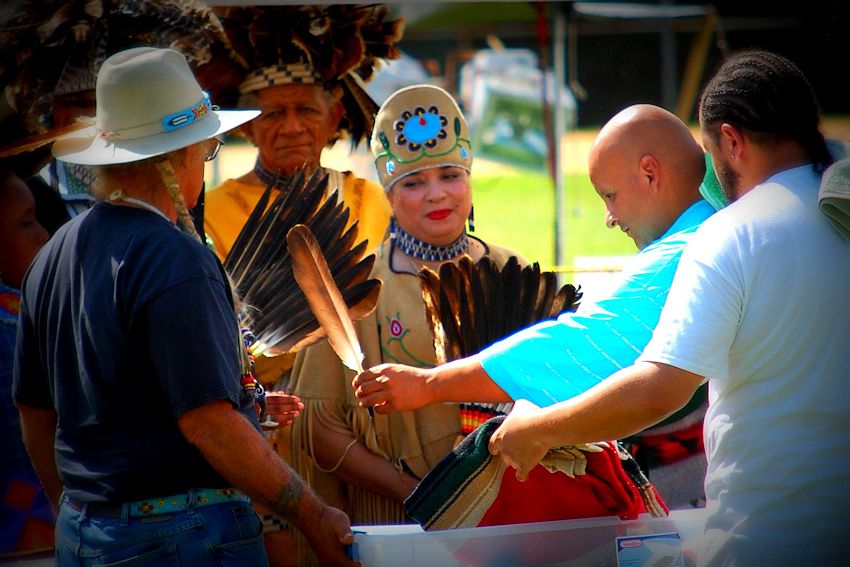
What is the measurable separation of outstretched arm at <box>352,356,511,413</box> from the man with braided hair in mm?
363

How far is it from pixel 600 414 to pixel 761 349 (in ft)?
0.97

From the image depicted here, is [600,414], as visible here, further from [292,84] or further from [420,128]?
[292,84]

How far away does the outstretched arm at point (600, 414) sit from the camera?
1.81 m

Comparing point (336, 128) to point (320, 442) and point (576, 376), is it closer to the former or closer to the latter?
point (320, 442)

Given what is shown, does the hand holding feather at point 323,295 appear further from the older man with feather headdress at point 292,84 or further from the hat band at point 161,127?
the older man with feather headdress at point 292,84

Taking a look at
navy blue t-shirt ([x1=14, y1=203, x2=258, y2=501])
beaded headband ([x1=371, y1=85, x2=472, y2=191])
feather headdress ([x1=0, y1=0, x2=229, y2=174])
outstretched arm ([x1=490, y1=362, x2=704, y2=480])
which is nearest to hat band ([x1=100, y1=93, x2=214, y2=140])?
navy blue t-shirt ([x1=14, y1=203, x2=258, y2=501])

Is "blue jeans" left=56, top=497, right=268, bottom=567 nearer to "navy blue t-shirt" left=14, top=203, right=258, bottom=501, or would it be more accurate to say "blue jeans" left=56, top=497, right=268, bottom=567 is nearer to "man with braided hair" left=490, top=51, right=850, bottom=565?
"navy blue t-shirt" left=14, top=203, right=258, bottom=501

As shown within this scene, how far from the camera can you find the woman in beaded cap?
9.66 feet

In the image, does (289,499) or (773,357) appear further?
(289,499)

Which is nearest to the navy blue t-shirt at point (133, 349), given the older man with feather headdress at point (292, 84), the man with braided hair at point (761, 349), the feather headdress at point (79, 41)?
the man with braided hair at point (761, 349)

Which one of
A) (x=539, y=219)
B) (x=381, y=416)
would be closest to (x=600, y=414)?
(x=381, y=416)

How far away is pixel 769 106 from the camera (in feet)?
6.23

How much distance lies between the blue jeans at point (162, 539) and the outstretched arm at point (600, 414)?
0.54m

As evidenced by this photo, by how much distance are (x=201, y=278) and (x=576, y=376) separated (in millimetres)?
771
